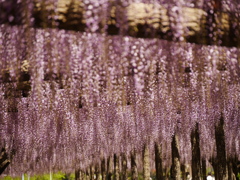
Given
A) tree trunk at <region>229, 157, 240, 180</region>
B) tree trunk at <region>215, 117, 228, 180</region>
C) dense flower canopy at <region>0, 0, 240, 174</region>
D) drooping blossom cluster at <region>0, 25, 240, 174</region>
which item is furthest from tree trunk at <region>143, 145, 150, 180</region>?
tree trunk at <region>229, 157, 240, 180</region>

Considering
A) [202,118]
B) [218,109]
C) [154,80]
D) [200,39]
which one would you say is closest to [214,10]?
[200,39]

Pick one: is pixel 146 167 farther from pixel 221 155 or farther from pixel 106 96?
pixel 106 96

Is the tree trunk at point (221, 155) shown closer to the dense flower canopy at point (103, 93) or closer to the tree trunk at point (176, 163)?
the dense flower canopy at point (103, 93)

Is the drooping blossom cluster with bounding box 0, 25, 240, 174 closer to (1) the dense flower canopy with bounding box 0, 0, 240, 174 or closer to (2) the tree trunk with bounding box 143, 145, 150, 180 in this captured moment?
(1) the dense flower canopy with bounding box 0, 0, 240, 174

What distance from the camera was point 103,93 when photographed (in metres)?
8.76

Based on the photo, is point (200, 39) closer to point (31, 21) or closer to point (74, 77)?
point (31, 21)

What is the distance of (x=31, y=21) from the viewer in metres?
2.91

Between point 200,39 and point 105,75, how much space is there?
3.74 meters

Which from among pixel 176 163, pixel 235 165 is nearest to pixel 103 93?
pixel 176 163

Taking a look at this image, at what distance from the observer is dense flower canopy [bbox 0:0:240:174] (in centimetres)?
502

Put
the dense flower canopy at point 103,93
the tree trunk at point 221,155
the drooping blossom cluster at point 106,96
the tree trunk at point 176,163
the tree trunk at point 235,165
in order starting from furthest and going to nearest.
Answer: the tree trunk at point 235,165
the tree trunk at point 176,163
the tree trunk at point 221,155
the drooping blossom cluster at point 106,96
the dense flower canopy at point 103,93

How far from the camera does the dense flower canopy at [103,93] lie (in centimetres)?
502

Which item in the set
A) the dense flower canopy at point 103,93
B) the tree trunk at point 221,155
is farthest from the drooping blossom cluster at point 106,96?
the tree trunk at point 221,155

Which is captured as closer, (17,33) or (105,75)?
(17,33)
